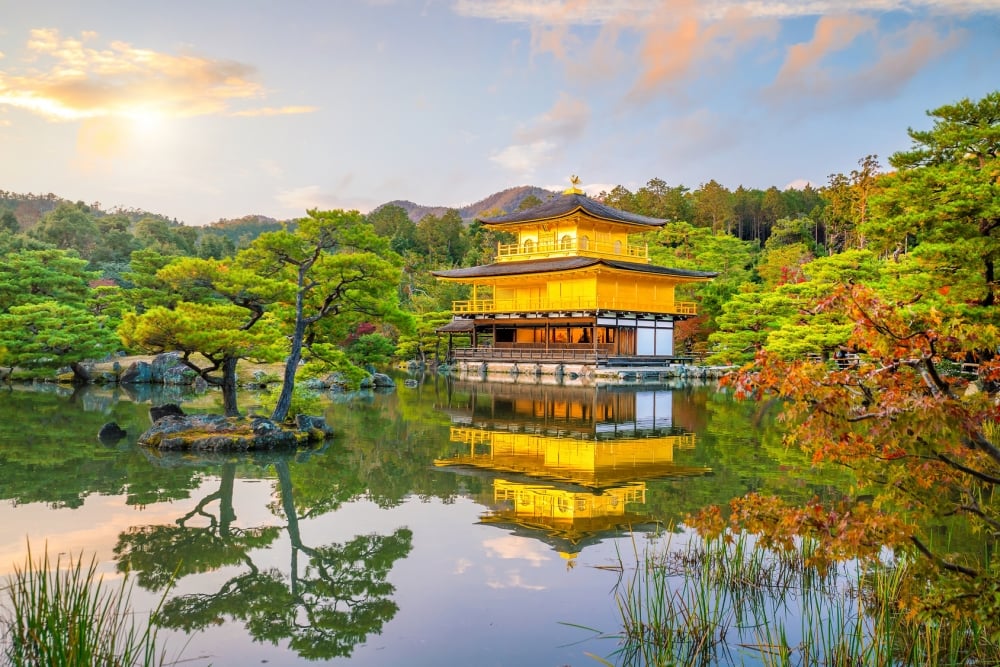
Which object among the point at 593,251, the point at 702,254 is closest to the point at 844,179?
the point at 702,254

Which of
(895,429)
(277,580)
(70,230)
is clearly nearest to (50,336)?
(277,580)

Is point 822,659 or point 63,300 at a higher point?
point 63,300

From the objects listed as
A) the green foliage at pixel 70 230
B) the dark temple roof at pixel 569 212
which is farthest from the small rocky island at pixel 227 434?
the green foliage at pixel 70 230

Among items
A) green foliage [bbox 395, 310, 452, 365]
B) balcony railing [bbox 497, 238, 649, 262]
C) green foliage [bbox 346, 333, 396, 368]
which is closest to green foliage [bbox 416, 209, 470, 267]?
green foliage [bbox 395, 310, 452, 365]

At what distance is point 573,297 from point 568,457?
23195 millimetres

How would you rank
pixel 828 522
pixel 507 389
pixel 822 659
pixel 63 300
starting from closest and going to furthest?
1. pixel 828 522
2. pixel 822 659
3. pixel 507 389
4. pixel 63 300

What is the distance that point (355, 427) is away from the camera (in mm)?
15273

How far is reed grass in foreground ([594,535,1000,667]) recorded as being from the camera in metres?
4.08

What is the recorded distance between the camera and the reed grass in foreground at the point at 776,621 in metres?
4.08

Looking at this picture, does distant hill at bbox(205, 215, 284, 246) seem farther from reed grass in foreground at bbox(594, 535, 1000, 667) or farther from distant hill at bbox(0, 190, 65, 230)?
reed grass in foreground at bbox(594, 535, 1000, 667)

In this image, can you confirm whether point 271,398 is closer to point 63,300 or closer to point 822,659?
point 63,300

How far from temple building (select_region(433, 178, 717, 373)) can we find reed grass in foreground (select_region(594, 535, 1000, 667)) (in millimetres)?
24647

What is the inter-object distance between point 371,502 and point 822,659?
5.55 m

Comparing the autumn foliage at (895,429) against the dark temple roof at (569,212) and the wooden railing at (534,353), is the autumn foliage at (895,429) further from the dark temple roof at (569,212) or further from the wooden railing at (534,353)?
the dark temple roof at (569,212)
